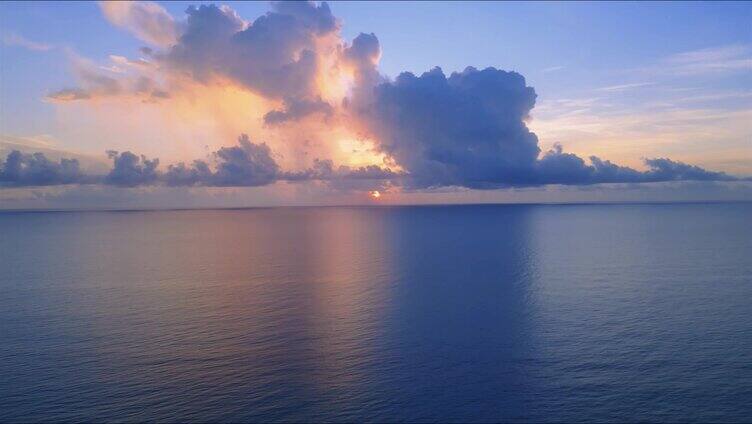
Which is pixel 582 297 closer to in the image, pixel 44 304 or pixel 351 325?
pixel 351 325

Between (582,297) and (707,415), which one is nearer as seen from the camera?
(707,415)

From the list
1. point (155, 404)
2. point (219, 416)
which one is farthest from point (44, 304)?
point (219, 416)

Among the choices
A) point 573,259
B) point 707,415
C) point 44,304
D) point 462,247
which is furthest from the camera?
point 462,247

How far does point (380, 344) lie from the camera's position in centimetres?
5128

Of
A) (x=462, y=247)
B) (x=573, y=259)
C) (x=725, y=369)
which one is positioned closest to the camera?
(x=725, y=369)

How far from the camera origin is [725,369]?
1706 inches

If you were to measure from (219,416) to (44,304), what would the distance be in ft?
162

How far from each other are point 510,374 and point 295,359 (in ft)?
63.3

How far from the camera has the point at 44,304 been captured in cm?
7075

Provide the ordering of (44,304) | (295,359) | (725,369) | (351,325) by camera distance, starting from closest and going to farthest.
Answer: (725,369) → (295,359) → (351,325) → (44,304)

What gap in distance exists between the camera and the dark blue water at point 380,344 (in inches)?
1490

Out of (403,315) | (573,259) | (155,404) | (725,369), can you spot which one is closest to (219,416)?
(155,404)

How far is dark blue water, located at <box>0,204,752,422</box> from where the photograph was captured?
1490 inches

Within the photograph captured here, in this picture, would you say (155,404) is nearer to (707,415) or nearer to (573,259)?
(707,415)
